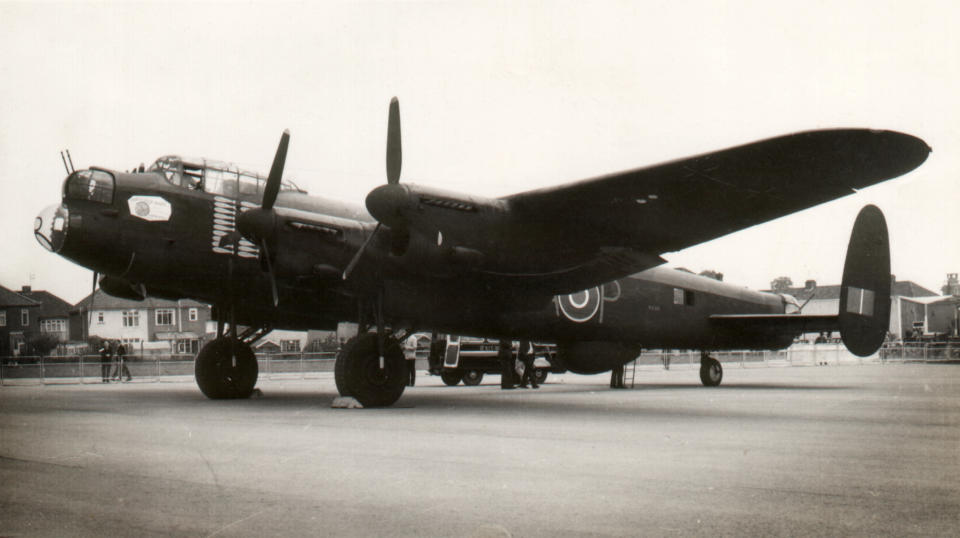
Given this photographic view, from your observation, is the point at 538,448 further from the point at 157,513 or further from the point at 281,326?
the point at 281,326

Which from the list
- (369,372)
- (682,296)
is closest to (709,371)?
(682,296)

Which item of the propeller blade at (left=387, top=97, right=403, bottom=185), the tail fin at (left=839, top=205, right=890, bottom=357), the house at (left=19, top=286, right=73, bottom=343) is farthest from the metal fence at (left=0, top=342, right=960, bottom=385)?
the tail fin at (left=839, top=205, right=890, bottom=357)

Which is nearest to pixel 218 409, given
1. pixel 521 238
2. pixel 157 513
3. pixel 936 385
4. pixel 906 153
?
pixel 521 238

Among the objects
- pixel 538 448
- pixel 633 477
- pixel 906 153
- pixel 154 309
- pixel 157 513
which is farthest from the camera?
pixel 154 309

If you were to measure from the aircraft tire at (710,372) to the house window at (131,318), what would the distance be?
6100 centimetres

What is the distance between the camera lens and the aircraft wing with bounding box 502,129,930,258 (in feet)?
30.7

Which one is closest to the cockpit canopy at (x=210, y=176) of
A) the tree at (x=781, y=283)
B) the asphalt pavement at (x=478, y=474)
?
A: the asphalt pavement at (x=478, y=474)

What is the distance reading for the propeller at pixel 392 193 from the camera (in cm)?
1089

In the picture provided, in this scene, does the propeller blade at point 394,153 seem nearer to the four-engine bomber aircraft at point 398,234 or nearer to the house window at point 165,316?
the four-engine bomber aircraft at point 398,234

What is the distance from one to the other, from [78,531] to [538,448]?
4152 millimetres

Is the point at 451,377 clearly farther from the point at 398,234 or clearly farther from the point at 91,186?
the point at 91,186

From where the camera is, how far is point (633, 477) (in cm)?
577

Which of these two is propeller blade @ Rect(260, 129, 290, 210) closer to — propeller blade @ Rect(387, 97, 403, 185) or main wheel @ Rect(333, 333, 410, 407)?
propeller blade @ Rect(387, 97, 403, 185)

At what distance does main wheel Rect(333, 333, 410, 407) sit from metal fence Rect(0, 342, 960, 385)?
54.9 feet
